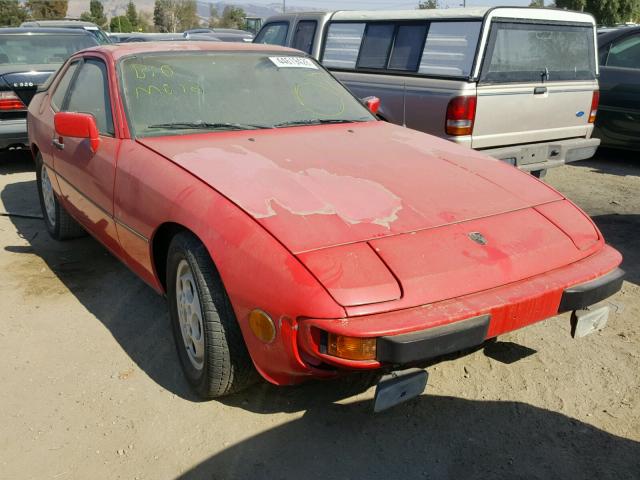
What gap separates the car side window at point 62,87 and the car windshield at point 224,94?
105 cm

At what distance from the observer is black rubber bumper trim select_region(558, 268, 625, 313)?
8.32 ft

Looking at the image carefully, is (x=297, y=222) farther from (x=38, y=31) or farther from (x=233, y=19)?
(x=233, y=19)

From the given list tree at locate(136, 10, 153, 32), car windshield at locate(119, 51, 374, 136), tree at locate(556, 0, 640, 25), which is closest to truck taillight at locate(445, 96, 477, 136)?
car windshield at locate(119, 51, 374, 136)

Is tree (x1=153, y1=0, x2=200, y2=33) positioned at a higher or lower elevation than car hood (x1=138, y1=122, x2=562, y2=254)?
lower

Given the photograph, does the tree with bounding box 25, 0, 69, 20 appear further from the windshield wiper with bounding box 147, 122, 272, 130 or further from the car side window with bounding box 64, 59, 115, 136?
the windshield wiper with bounding box 147, 122, 272, 130

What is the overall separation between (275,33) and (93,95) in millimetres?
4627

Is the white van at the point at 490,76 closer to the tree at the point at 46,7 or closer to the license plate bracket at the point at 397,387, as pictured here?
the license plate bracket at the point at 397,387

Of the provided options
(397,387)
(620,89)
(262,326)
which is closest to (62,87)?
(262,326)

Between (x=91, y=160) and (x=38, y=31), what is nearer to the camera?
(x=91, y=160)

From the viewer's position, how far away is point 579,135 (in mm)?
6375

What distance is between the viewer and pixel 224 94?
11.9 feet

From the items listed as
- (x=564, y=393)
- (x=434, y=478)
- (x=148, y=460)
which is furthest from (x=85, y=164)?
(x=564, y=393)

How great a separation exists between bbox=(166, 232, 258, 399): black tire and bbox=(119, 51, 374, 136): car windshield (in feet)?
3.06

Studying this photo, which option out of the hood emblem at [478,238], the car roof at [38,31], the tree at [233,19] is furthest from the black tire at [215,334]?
the tree at [233,19]
